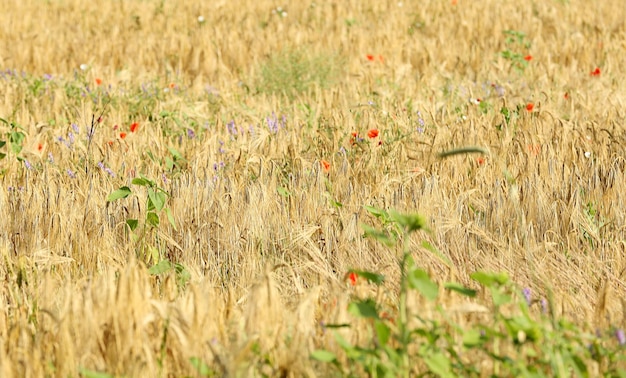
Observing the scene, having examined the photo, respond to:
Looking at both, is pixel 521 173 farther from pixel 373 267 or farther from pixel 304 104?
pixel 304 104

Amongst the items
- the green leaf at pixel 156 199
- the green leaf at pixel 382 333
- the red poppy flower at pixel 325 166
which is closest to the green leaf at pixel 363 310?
the green leaf at pixel 382 333

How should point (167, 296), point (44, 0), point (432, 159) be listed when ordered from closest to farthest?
1. point (167, 296)
2. point (432, 159)
3. point (44, 0)

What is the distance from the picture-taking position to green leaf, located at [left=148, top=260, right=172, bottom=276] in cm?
238

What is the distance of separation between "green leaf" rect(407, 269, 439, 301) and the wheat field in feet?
0.70

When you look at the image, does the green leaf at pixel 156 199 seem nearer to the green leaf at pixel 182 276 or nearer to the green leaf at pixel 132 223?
the green leaf at pixel 132 223

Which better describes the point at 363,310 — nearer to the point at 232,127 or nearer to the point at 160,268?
the point at 160,268

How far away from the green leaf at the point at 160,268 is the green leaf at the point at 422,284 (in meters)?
1.08

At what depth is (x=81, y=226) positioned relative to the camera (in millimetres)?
2680

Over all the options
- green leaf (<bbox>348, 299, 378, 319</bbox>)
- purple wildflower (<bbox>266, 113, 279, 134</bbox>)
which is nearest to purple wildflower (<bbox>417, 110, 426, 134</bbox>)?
purple wildflower (<bbox>266, 113, 279, 134</bbox>)

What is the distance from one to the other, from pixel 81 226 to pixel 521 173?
164cm

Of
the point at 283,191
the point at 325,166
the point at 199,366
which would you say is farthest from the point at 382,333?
the point at 325,166

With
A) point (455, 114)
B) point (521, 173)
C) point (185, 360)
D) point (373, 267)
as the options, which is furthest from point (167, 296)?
point (455, 114)

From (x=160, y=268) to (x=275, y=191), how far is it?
67cm

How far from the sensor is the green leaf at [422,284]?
147cm
